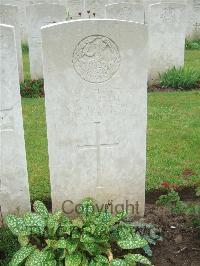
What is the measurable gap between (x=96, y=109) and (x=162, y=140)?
2510 millimetres

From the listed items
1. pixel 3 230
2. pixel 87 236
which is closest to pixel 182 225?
pixel 87 236

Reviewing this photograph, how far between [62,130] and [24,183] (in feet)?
2.14

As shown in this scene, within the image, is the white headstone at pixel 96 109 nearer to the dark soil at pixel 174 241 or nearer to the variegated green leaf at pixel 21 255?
the dark soil at pixel 174 241

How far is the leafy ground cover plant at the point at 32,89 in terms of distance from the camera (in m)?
8.30

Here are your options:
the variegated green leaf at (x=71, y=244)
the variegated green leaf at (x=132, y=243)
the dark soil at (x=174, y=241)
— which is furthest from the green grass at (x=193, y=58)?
the variegated green leaf at (x=71, y=244)

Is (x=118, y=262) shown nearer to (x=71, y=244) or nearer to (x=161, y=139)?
(x=71, y=244)

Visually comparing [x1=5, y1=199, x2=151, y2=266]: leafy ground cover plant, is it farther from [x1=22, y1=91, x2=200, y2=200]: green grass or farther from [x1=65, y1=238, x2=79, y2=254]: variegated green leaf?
[x1=22, y1=91, x2=200, y2=200]: green grass

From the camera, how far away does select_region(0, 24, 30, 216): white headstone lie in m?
3.49

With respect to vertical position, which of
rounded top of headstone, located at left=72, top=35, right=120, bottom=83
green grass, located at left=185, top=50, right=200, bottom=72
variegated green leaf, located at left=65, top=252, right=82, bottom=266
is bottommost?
variegated green leaf, located at left=65, top=252, right=82, bottom=266

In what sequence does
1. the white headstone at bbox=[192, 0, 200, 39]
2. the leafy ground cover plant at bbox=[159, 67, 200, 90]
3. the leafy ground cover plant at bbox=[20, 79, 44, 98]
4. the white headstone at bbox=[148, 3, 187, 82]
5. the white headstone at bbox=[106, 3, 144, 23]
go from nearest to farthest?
1. the leafy ground cover plant at bbox=[20, 79, 44, 98]
2. the leafy ground cover plant at bbox=[159, 67, 200, 90]
3. the white headstone at bbox=[148, 3, 187, 82]
4. the white headstone at bbox=[106, 3, 144, 23]
5. the white headstone at bbox=[192, 0, 200, 39]

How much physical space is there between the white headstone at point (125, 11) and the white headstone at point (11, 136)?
19.6 ft

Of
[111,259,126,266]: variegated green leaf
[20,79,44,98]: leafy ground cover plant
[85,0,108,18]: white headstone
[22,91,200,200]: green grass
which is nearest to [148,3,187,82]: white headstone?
[22,91,200,200]: green grass

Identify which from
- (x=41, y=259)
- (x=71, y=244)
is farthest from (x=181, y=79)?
(x=41, y=259)

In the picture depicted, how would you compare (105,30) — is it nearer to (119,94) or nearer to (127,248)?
(119,94)
